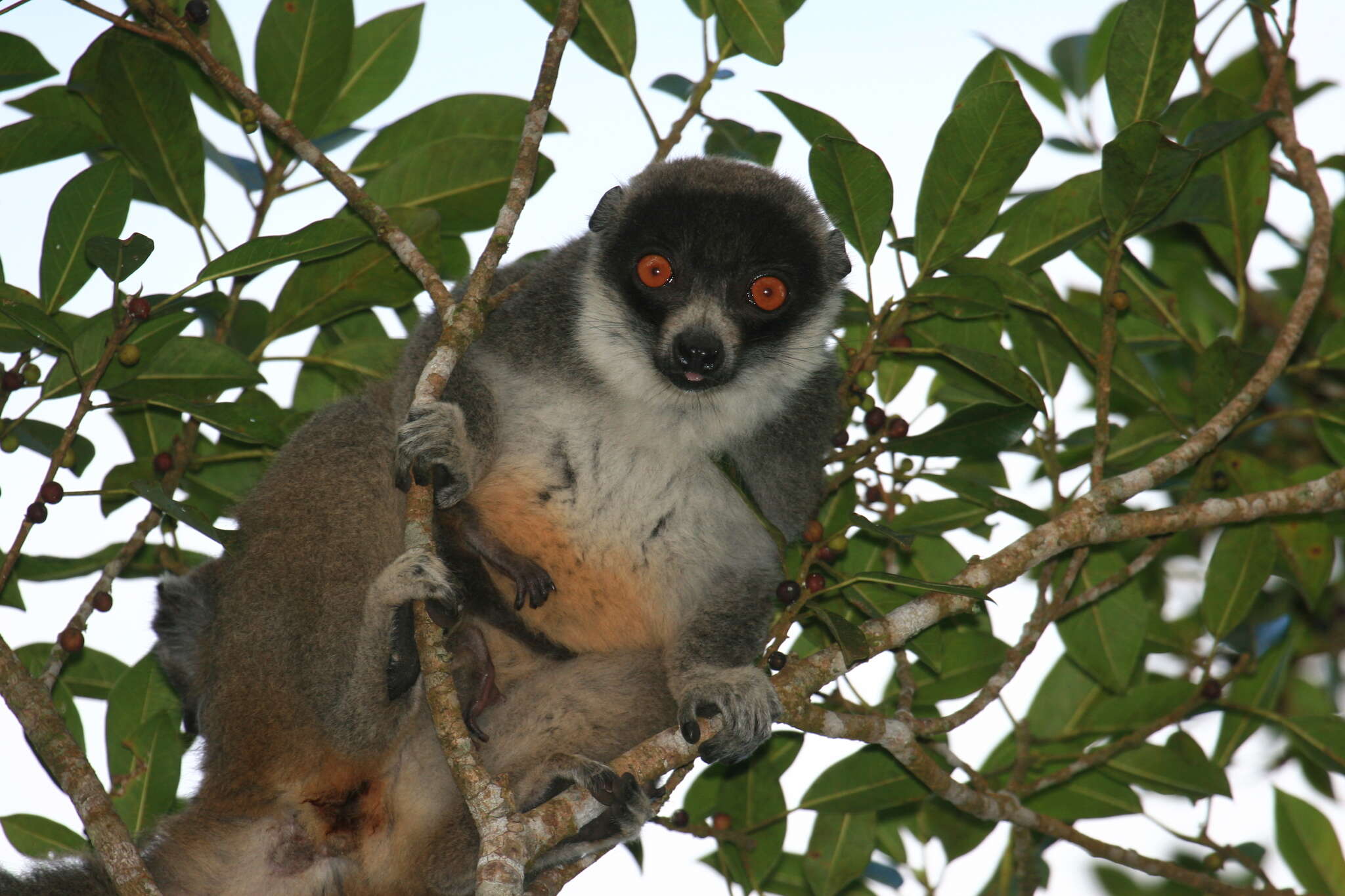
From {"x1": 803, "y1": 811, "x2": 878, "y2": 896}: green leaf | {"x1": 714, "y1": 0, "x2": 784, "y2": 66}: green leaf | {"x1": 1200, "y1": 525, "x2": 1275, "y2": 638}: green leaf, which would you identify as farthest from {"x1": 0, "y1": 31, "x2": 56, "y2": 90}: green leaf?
{"x1": 1200, "y1": 525, "x2": 1275, "y2": 638}: green leaf

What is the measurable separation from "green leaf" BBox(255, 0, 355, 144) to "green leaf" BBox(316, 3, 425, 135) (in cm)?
38

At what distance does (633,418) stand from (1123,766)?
2.54 m

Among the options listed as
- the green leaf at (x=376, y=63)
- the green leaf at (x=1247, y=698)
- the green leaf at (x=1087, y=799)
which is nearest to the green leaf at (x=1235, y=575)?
the green leaf at (x=1247, y=698)

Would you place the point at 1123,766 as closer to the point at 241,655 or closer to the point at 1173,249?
the point at 1173,249

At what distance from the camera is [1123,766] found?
214 inches

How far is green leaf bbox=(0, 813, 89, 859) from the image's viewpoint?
16.3 ft

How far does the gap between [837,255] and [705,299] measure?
0.70m

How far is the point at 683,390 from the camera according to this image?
16.2 ft

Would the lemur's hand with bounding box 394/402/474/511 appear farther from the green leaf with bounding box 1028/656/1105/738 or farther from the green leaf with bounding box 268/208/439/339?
the green leaf with bounding box 1028/656/1105/738

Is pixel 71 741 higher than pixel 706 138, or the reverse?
pixel 706 138

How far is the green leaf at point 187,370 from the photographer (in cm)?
491

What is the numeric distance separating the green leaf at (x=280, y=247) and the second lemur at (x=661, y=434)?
1.92ft

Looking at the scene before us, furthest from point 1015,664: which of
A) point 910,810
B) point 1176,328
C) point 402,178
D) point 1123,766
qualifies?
point 402,178

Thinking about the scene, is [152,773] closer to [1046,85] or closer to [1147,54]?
[1147,54]
